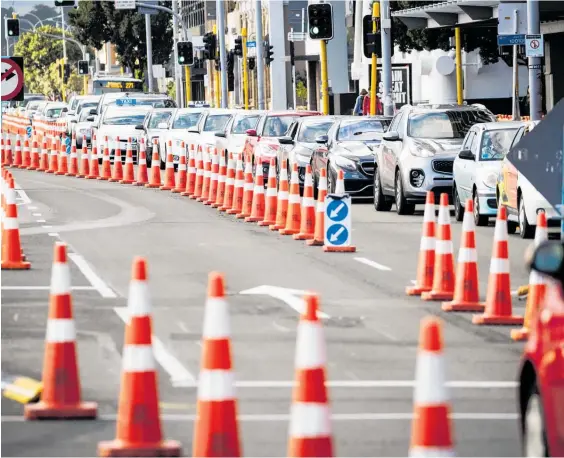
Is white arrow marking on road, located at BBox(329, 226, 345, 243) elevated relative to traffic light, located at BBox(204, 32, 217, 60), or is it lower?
lower

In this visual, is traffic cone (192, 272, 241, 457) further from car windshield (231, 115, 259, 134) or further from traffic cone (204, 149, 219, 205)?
car windshield (231, 115, 259, 134)

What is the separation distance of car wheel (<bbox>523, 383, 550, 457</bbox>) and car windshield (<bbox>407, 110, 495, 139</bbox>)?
2065 centimetres

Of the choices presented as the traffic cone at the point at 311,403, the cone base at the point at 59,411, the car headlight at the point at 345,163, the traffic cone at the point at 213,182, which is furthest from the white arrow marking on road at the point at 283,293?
the car headlight at the point at 345,163

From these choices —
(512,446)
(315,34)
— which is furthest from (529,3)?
(512,446)

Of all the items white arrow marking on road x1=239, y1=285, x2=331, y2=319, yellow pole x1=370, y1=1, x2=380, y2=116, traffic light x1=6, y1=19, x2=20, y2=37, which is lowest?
white arrow marking on road x1=239, y1=285, x2=331, y2=319

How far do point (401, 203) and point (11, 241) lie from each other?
986 cm

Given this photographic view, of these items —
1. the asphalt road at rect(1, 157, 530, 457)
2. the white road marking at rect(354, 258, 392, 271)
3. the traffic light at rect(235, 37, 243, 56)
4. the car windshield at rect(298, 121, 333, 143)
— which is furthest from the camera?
the traffic light at rect(235, 37, 243, 56)

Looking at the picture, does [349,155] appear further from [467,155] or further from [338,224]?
[338,224]

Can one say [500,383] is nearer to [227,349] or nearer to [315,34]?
[227,349]

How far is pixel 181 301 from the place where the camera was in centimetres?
1512

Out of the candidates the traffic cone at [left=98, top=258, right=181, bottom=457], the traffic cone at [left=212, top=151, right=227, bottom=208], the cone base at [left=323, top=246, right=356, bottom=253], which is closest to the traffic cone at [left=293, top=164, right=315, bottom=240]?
the cone base at [left=323, top=246, right=356, bottom=253]

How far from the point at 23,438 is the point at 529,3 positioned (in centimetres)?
2413

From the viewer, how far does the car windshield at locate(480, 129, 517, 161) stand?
24.4m

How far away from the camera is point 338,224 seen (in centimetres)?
2009
